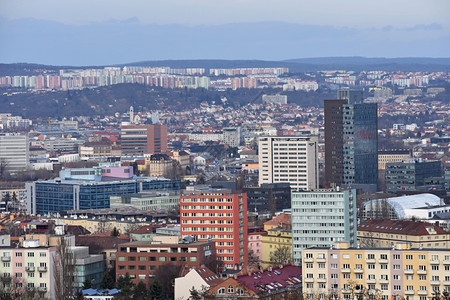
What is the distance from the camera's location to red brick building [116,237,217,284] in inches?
1199

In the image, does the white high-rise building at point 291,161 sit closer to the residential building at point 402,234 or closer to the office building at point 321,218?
the residential building at point 402,234

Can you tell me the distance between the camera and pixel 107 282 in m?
29.6

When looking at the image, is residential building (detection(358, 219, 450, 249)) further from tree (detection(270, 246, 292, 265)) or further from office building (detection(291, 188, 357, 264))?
office building (detection(291, 188, 357, 264))

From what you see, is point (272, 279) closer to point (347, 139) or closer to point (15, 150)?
point (347, 139)

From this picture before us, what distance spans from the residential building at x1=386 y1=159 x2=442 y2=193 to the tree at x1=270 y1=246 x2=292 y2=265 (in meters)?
22.4

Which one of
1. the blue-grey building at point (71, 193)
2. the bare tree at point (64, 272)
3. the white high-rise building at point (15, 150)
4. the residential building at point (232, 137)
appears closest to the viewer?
the bare tree at point (64, 272)

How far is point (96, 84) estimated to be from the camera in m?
157

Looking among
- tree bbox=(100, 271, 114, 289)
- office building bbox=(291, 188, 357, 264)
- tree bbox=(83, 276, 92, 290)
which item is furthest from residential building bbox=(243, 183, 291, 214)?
tree bbox=(83, 276, 92, 290)

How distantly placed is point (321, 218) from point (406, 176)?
25.7 meters

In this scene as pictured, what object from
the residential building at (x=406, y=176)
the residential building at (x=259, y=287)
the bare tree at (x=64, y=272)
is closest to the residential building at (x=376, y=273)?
the residential building at (x=259, y=287)

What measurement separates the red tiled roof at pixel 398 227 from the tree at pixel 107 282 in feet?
32.2

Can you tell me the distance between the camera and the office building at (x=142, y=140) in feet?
291

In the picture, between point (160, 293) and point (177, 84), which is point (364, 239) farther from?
point (177, 84)

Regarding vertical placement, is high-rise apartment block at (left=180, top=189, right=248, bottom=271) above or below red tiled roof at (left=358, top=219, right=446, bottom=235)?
above
